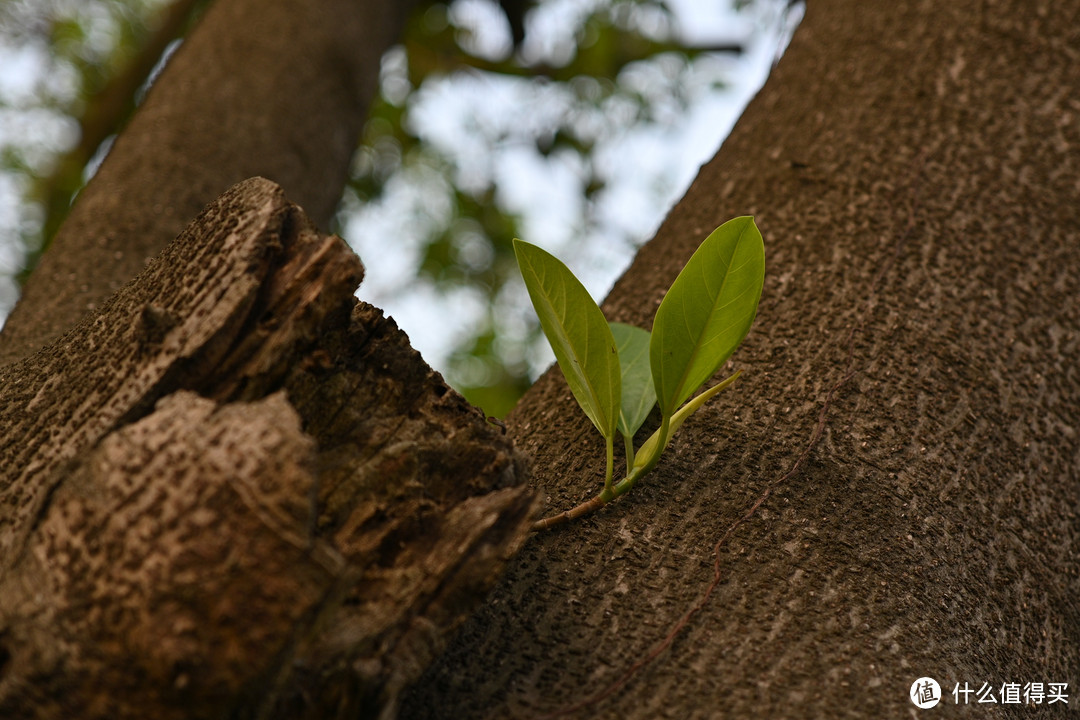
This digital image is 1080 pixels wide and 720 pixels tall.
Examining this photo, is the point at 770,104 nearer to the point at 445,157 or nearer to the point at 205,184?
the point at 205,184

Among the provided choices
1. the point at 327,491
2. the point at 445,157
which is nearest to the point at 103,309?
the point at 327,491

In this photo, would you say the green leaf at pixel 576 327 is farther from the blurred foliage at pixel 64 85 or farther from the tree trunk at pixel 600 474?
the blurred foliage at pixel 64 85

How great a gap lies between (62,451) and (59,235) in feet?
3.08

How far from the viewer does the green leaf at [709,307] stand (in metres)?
0.84

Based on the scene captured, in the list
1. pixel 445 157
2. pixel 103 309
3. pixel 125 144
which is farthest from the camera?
pixel 445 157

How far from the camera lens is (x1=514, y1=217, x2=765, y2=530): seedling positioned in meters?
0.85

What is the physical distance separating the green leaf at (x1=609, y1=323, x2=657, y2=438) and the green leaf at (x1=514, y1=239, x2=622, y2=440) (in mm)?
50

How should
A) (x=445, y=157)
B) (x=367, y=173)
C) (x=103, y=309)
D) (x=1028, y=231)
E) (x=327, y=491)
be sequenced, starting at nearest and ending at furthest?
1. (x=327, y=491)
2. (x=103, y=309)
3. (x=1028, y=231)
4. (x=367, y=173)
5. (x=445, y=157)

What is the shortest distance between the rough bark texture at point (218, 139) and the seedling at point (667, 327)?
797 millimetres

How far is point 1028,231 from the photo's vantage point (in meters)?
1.20

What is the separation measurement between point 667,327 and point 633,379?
0.16m

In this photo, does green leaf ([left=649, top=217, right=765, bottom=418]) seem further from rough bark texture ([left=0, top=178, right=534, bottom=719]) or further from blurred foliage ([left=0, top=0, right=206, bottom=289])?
blurred foliage ([left=0, top=0, right=206, bottom=289])

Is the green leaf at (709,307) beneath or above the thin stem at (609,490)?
above

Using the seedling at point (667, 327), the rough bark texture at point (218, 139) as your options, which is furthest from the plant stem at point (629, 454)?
the rough bark texture at point (218, 139)
